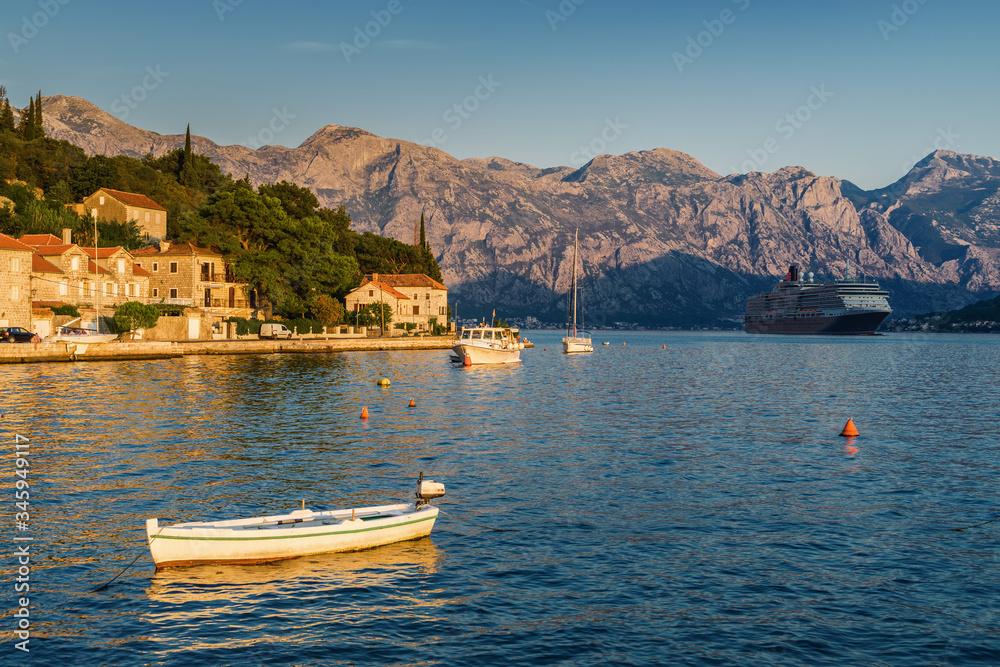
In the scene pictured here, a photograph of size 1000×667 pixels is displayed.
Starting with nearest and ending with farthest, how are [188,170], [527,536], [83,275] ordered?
[527,536] → [83,275] → [188,170]

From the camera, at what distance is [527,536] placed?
63.7 feet

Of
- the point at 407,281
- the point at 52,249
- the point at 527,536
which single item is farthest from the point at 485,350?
the point at 527,536

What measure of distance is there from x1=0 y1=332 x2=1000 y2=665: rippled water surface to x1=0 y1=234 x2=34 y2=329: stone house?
123 feet

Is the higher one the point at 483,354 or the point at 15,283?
the point at 15,283

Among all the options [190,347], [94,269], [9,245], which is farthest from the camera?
[94,269]

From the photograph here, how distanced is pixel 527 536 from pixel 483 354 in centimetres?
6495

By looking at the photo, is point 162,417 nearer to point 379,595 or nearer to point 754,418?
point 379,595

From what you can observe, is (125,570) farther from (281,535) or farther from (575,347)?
(575,347)

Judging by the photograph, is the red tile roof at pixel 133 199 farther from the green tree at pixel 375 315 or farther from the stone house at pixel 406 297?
the green tree at pixel 375 315

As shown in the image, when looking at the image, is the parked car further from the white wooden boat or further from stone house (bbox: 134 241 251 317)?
the white wooden boat

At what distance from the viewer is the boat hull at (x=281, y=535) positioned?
16.6 m

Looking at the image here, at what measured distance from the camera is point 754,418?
144 ft

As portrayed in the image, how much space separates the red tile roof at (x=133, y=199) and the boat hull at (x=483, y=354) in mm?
64157

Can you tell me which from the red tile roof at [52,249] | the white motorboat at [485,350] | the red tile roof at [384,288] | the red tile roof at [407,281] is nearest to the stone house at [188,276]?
the red tile roof at [52,249]
